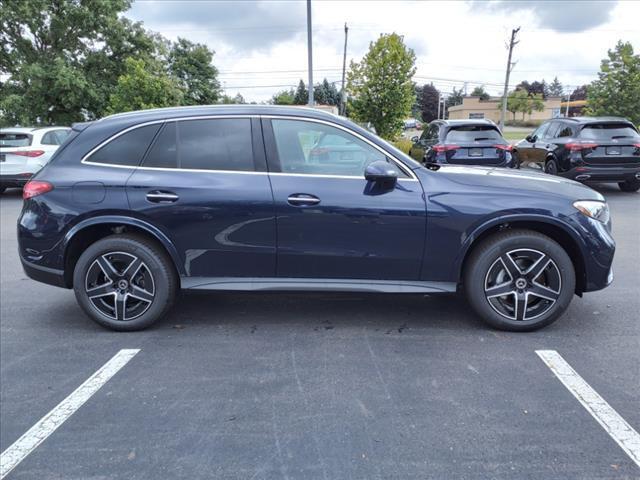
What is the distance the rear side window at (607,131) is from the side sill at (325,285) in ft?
27.1

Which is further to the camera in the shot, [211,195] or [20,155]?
[20,155]

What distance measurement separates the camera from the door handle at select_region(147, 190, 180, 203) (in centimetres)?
394

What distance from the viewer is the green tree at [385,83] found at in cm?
1947

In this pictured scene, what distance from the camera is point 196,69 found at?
56.0m

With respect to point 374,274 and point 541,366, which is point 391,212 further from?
point 541,366

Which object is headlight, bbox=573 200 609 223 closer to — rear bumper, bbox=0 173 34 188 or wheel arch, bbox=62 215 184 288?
wheel arch, bbox=62 215 184 288

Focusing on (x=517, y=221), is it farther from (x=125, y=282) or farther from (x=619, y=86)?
(x=619, y=86)

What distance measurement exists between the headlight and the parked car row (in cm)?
694

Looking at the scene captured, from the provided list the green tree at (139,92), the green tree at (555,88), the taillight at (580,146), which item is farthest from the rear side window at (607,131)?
the green tree at (555,88)

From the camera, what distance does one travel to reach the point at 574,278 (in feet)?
13.0

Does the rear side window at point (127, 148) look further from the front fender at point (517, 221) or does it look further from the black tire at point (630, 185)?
the black tire at point (630, 185)

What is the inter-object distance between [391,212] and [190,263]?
1.63 metres

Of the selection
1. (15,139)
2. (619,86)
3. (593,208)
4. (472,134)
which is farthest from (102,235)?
(619,86)

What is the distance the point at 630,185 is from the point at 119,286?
11343 millimetres
